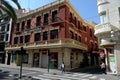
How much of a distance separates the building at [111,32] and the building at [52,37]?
6442mm

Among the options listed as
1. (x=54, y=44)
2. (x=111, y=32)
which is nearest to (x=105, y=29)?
(x=111, y=32)

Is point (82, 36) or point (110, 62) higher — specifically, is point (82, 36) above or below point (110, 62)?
above

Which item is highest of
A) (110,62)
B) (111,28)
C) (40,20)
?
(40,20)

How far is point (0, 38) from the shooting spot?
38781mm

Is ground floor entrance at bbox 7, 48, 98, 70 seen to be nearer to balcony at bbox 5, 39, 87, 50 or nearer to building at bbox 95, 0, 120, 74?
balcony at bbox 5, 39, 87, 50

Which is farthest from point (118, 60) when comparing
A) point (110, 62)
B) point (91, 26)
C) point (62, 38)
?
point (91, 26)

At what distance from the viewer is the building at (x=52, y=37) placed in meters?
23.3

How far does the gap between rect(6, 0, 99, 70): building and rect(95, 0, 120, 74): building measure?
21.1 feet

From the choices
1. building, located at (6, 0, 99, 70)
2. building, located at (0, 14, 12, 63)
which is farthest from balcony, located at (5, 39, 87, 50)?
building, located at (0, 14, 12, 63)

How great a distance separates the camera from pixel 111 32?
16500 mm

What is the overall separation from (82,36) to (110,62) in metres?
14.3

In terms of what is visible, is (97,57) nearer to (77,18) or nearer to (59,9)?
(77,18)

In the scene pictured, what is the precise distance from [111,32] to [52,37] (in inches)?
433

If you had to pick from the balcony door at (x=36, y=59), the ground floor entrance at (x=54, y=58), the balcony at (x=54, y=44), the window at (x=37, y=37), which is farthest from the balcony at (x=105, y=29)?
the balcony door at (x=36, y=59)
